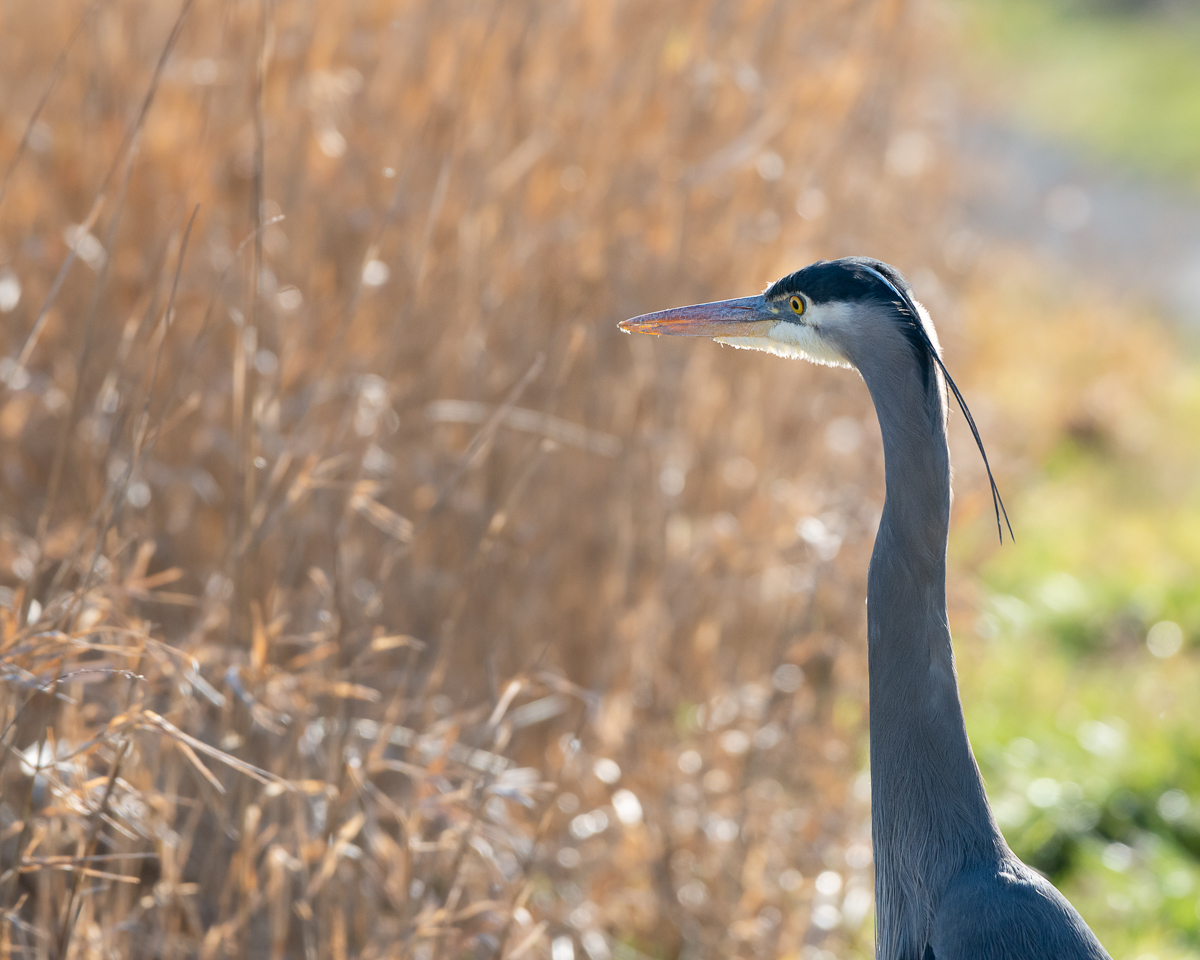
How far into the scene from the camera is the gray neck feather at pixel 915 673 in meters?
1.58

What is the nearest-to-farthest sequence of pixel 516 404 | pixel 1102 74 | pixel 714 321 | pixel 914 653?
pixel 914 653 → pixel 714 321 → pixel 516 404 → pixel 1102 74

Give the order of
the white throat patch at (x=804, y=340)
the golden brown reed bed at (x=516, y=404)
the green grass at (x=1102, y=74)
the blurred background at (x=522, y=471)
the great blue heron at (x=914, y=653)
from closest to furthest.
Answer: the great blue heron at (x=914, y=653)
the white throat patch at (x=804, y=340)
the blurred background at (x=522, y=471)
the golden brown reed bed at (x=516, y=404)
the green grass at (x=1102, y=74)

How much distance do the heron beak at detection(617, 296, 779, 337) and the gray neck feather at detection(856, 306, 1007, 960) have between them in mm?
195

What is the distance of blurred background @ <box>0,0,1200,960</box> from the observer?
221 centimetres

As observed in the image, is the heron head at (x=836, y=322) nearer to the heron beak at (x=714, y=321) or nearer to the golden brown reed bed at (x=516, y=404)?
the heron beak at (x=714, y=321)

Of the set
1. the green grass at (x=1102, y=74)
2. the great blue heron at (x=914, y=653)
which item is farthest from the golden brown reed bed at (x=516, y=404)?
the green grass at (x=1102, y=74)

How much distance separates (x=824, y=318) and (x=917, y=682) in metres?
0.52

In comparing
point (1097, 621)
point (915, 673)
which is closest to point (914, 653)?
point (915, 673)

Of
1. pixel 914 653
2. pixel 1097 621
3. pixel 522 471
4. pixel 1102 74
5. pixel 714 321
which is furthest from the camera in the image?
pixel 1102 74

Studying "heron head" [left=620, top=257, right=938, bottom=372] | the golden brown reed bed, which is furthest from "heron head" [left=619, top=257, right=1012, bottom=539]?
the golden brown reed bed

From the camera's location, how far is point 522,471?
2.16 m

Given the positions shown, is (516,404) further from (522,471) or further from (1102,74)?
(1102,74)

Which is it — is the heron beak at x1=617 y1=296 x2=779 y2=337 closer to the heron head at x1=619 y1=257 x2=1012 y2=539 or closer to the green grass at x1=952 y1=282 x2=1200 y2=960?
the heron head at x1=619 y1=257 x2=1012 y2=539

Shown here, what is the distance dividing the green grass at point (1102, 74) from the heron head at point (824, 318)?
6542 mm
